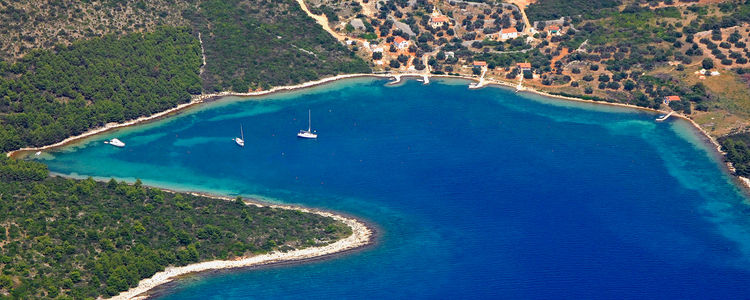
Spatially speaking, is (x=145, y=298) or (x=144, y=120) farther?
(x=144, y=120)

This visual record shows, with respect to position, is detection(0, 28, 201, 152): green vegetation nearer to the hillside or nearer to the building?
the hillside

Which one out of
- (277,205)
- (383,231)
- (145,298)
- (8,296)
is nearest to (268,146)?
(277,205)

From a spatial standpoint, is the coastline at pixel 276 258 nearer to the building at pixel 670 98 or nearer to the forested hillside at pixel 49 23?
the forested hillside at pixel 49 23

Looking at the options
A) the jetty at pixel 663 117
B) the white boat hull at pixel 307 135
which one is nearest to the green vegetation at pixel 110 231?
the white boat hull at pixel 307 135

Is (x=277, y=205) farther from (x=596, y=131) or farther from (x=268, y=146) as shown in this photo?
(x=596, y=131)

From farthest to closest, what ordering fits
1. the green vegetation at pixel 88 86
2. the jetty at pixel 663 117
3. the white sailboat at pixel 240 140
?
the jetty at pixel 663 117 → the white sailboat at pixel 240 140 → the green vegetation at pixel 88 86

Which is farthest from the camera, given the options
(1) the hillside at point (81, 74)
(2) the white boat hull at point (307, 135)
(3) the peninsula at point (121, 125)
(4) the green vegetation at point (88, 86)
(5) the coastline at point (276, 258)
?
(2) the white boat hull at point (307, 135)

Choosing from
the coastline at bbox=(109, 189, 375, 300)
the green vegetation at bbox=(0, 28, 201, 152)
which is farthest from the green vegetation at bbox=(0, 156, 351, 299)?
the green vegetation at bbox=(0, 28, 201, 152)
